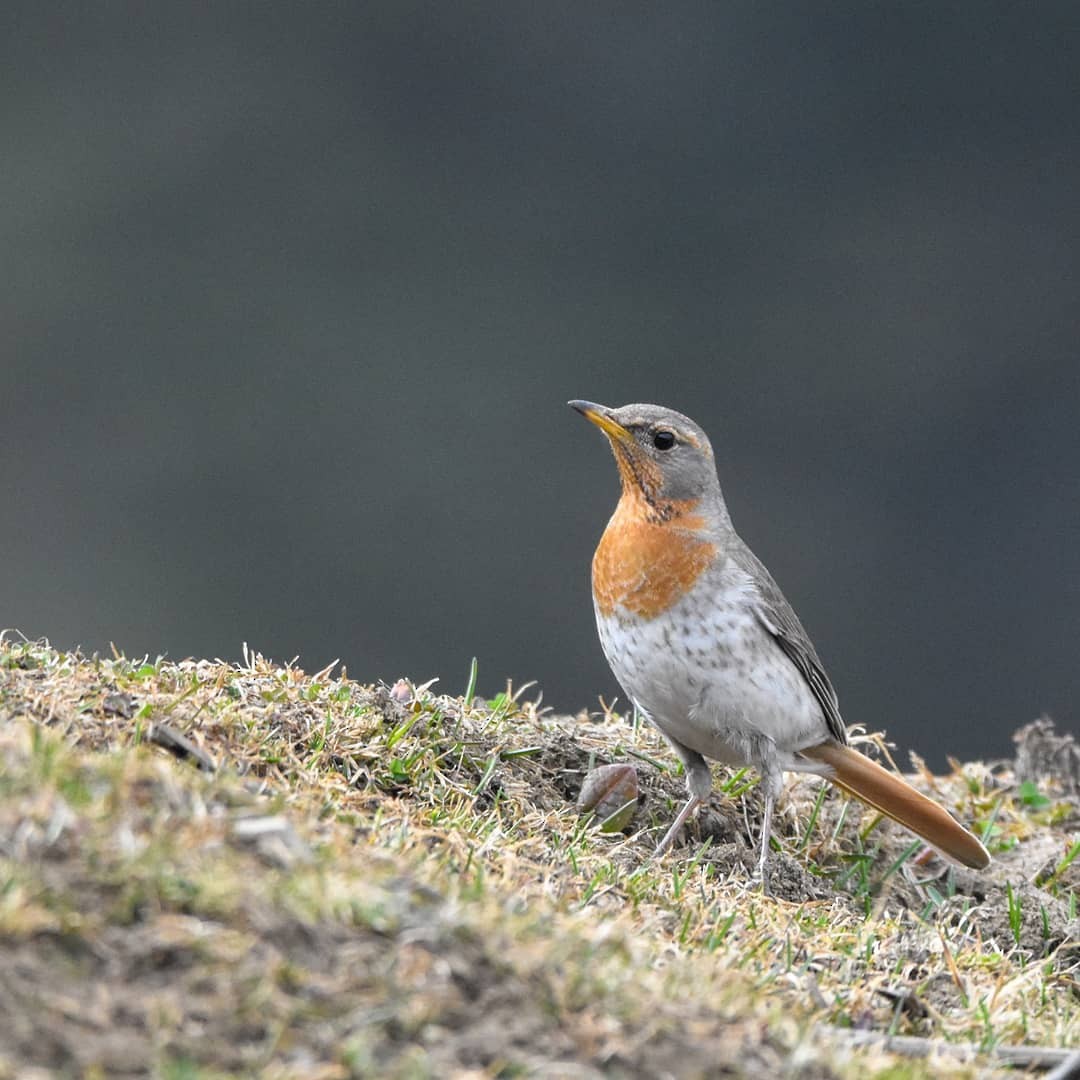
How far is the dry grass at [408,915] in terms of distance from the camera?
2.26 metres

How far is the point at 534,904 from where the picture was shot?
123 inches

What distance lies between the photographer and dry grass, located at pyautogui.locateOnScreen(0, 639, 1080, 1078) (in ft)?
7.43

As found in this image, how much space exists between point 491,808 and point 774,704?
1.20m

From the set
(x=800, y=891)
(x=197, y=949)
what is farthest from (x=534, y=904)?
(x=800, y=891)

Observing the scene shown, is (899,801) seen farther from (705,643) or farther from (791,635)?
(705,643)

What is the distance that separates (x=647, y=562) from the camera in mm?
5102

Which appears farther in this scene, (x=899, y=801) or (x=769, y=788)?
(x=899, y=801)

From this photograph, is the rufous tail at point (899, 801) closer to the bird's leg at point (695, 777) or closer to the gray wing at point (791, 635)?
the gray wing at point (791, 635)

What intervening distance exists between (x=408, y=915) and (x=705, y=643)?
255cm

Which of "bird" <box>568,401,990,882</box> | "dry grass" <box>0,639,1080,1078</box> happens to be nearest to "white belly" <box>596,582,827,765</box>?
"bird" <box>568,401,990,882</box>

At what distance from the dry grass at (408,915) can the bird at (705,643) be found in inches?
10.1

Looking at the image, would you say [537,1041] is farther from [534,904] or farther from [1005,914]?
[1005,914]

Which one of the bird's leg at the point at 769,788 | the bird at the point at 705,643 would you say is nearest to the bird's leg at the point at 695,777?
the bird at the point at 705,643

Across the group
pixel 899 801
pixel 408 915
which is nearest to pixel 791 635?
pixel 899 801
